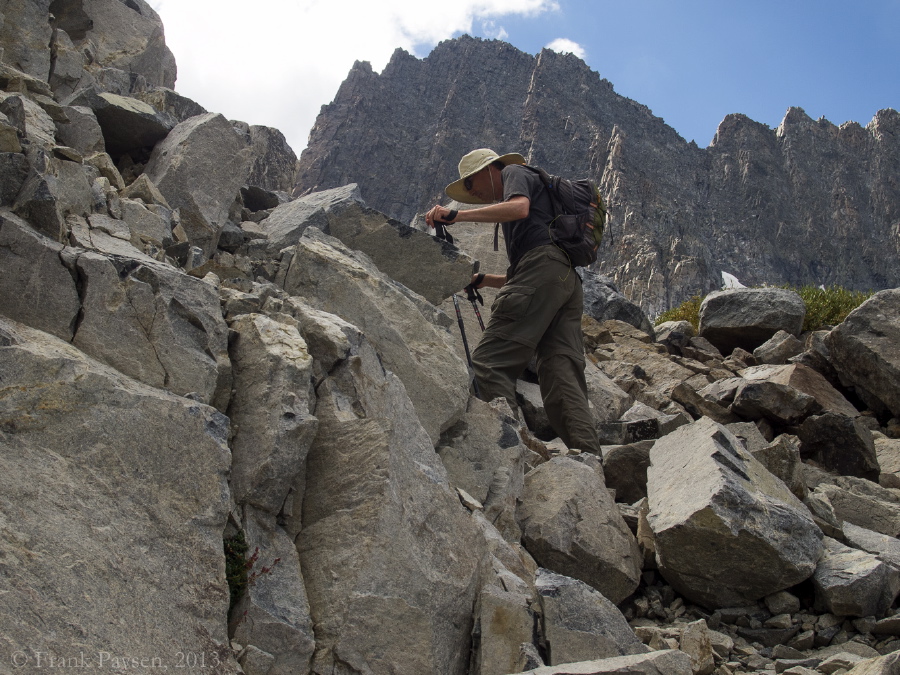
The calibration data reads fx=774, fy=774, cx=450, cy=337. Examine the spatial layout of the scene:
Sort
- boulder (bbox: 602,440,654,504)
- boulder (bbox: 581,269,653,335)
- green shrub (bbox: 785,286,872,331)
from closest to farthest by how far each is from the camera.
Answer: boulder (bbox: 602,440,654,504) < green shrub (bbox: 785,286,872,331) < boulder (bbox: 581,269,653,335)

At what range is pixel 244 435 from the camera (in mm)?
4047

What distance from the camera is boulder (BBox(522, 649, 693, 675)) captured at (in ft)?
10.8

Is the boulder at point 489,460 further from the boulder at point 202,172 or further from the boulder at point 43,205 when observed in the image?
the boulder at point 202,172

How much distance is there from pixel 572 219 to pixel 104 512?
5.64 m

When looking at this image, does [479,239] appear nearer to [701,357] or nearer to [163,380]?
[701,357]

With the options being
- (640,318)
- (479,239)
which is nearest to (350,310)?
(479,239)

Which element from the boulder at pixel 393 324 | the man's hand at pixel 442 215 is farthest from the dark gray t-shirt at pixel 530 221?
the boulder at pixel 393 324

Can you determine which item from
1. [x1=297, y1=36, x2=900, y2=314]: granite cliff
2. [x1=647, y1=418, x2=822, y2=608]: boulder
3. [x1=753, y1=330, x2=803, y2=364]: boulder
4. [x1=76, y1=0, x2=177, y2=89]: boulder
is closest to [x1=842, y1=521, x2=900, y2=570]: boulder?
[x1=647, y1=418, x2=822, y2=608]: boulder

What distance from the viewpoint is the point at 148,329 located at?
4.23 metres

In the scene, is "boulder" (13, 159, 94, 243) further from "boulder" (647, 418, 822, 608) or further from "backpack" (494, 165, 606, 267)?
"backpack" (494, 165, 606, 267)

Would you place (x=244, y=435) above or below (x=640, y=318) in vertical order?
below

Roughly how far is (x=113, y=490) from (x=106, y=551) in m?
0.29

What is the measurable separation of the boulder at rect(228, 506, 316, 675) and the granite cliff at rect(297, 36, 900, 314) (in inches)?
3514

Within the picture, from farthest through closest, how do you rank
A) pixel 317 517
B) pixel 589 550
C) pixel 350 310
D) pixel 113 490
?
pixel 350 310
pixel 589 550
pixel 317 517
pixel 113 490
